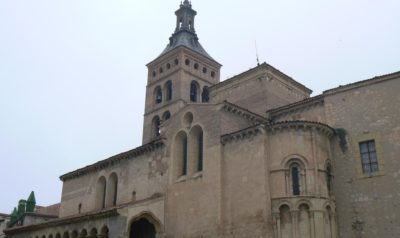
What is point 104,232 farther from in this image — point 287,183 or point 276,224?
point 287,183

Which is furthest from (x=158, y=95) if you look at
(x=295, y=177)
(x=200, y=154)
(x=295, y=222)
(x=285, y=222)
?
(x=295, y=222)

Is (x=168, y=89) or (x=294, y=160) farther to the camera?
(x=168, y=89)

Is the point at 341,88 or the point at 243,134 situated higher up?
the point at 341,88

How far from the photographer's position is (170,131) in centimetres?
2761

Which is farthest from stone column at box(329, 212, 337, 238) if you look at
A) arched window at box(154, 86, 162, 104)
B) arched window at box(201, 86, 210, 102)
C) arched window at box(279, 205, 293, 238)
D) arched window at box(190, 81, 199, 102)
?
arched window at box(154, 86, 162, 104)

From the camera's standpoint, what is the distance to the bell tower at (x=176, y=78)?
4647cm

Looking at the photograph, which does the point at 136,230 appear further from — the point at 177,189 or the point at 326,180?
the point at 326,180

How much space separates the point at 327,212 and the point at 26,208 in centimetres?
4027

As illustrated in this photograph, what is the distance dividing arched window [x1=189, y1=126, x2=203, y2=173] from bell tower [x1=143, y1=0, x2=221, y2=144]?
18.6 meters

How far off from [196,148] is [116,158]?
7848 millimetres

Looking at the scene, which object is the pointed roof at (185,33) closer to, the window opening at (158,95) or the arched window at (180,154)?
the window opening at (158,95)

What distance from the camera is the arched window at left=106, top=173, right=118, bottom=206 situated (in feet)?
105

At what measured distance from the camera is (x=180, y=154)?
27109mm

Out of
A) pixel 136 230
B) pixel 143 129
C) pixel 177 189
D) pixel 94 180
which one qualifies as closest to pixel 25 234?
pixel 94 180
